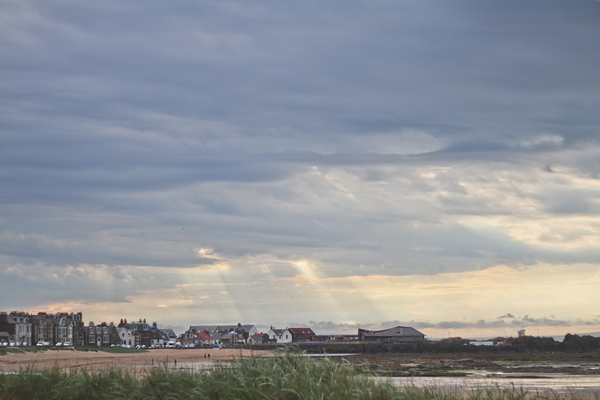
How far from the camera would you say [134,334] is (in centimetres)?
12175

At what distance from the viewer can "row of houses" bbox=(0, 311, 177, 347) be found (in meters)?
89.9

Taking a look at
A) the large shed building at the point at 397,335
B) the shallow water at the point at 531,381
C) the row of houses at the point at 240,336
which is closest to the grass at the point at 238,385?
the shallow water at the point at 531,381

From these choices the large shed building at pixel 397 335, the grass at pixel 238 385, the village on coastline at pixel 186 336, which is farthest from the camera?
the large shed building at pixel 397 335

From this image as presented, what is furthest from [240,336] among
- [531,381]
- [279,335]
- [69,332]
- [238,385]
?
[238,385]

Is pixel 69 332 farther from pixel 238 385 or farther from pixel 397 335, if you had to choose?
pixel 238 385

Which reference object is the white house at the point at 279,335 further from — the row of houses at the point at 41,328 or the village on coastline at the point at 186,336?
the row of houses at the point at 41,328

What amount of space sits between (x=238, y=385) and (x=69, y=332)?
9714cm

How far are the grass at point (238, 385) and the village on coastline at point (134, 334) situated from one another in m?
78.0

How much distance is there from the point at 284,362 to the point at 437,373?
1185 inches

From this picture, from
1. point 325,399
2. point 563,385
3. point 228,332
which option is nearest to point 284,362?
point 325,399

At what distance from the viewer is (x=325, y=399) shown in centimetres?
1233

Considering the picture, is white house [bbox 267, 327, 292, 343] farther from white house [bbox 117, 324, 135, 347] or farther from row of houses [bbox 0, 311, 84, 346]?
row of houses [bbox 0, 311, 84, 346]

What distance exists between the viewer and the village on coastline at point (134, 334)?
3622 inches

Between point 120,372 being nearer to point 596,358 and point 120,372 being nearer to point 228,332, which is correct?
point 596,358
